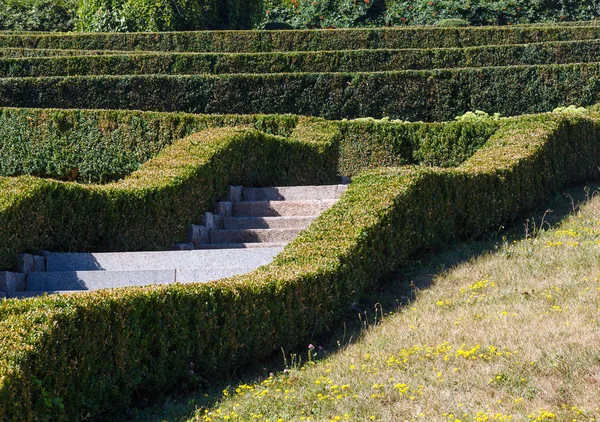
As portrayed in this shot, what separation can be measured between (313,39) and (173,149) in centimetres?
1053

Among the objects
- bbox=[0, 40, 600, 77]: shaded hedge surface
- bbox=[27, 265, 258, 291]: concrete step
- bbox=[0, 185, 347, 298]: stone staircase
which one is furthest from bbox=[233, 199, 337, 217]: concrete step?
bbox=[0, 40, 600, 77]: shaded hedge surface

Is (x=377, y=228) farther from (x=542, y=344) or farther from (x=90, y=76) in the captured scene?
(x=90, y=76)

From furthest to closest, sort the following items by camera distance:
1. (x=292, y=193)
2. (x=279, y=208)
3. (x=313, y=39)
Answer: (x=313, y=39)
(x=292, y=193)
(x=279, y=208)

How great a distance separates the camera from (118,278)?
29.5ft

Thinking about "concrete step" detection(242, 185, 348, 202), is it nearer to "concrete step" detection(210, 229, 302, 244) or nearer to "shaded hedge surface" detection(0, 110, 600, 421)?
"concrete step" detection(210, 229, 302, 244)

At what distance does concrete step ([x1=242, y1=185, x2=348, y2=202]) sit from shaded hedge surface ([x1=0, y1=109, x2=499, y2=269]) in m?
0.29

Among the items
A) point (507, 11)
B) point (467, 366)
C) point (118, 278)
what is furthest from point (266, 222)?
point (507, 11)

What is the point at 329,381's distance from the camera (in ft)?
21.2

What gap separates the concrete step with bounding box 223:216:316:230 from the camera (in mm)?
11195

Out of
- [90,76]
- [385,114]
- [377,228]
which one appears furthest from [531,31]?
[377,228]

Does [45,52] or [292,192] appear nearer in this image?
[292,192]

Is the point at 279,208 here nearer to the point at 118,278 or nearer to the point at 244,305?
the point at 118,278

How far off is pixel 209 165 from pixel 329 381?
5.64 meters

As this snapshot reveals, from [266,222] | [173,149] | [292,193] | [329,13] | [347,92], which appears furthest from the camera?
[329,13]
